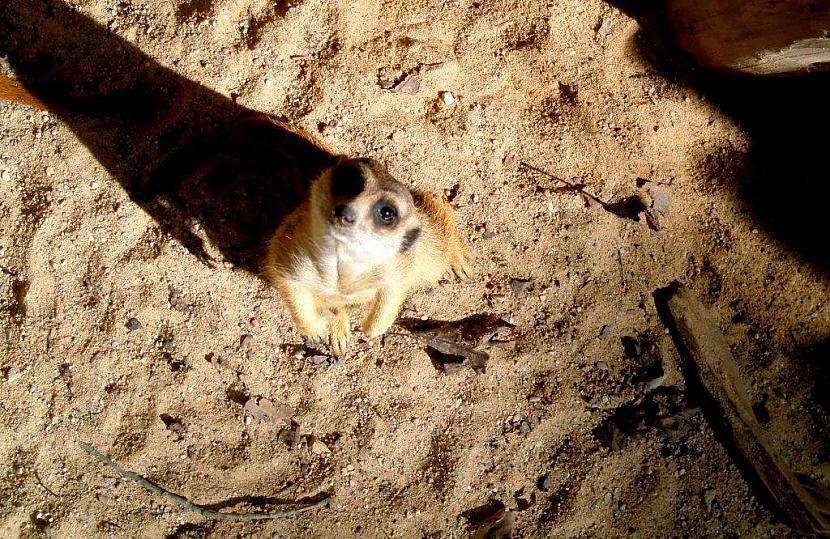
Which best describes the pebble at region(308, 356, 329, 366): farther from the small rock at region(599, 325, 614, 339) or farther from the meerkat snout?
the small rock at region(599, 325, 614, 339)

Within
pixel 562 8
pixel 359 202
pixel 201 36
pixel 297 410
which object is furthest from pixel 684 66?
pixel 297 410

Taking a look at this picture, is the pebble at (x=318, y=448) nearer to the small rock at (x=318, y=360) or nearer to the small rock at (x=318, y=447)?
the small rock at (x=318, y=447)

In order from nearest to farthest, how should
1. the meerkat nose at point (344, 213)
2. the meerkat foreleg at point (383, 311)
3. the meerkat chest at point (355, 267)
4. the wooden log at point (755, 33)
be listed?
the meerkat nose at point (344, 213), the meerkat chest at point (355, 267), the wooden log at point (755, 33), the meerkat foreleg at point (383, 311)

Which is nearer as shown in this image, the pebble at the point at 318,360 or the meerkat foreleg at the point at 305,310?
the meerkat foreleg at the point at 305,310

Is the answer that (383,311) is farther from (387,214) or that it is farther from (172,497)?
(172,497)

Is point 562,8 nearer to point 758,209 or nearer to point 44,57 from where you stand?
point 758,209

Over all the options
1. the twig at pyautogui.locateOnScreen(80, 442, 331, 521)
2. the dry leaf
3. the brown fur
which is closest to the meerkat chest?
the dry leaf

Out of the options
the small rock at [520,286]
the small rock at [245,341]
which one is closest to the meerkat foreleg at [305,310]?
the small rock at [245,341]
